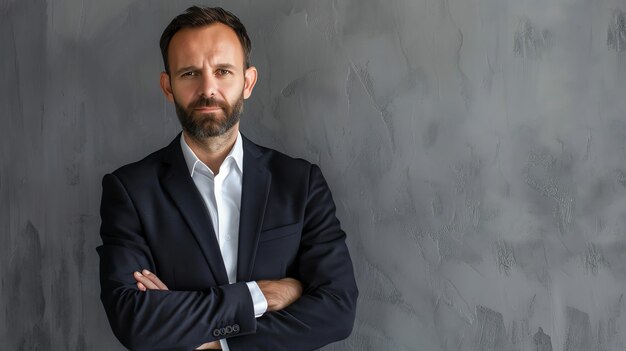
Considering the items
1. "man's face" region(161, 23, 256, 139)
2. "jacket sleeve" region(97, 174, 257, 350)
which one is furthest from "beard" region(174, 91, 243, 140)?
"jacket sleeve" region(97, 174, 257, 350)

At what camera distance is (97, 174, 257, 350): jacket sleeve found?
74.9 inches

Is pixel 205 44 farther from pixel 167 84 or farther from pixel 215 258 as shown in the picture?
pixel 215 258

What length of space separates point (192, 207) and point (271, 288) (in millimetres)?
318

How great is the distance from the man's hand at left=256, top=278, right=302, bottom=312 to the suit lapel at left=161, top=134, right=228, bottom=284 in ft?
0.38

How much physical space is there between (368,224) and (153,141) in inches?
30.9

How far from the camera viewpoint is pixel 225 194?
2.14 meters

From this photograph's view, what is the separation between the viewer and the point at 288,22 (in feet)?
8.00

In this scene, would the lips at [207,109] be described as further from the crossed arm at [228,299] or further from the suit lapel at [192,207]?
the crossed arm at [228,299]

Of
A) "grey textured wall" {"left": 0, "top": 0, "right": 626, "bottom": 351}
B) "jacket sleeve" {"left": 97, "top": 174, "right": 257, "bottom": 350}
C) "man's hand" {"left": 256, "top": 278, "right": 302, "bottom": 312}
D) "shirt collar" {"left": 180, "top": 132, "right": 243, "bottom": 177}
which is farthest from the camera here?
"grey textured wall" {"left": 0, "top": 0, "right": 626, "bottom": 351}

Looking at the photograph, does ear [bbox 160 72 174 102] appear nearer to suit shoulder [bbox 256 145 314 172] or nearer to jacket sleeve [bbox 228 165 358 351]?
suit shoulder [bbox 256 145 314 172]

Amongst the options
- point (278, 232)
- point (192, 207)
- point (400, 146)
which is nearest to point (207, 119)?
point (192, 207)

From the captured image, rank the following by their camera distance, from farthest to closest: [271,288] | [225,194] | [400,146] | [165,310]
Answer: [400,146] < [225,194] < [271,288] < [165,310]

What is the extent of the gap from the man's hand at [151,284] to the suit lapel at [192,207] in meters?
0.15

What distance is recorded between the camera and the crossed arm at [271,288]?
6.50 ft
